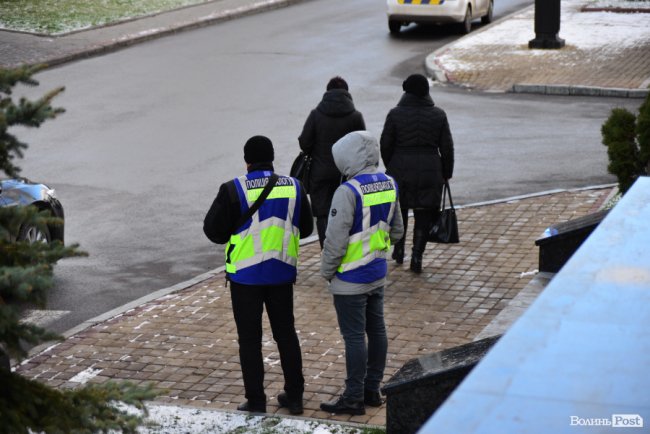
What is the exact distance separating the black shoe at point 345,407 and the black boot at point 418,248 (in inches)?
132

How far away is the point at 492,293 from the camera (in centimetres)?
1030

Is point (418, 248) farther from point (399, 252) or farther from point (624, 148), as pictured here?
point (624, 148)

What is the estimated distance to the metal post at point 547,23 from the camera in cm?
2308

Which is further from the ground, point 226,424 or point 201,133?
point 226,424

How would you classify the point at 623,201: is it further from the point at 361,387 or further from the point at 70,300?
the point at 70,300

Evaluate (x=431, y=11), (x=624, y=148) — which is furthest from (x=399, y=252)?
(x=431, y=11)

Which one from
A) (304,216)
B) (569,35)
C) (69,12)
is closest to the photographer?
(304,216)

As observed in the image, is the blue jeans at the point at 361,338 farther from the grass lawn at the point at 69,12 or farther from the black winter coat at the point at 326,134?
the grass lawn at the point at 69,12

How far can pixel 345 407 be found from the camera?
7652 millimetres

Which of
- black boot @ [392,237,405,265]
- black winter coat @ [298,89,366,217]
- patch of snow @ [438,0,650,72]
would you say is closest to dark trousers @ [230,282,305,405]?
black winter coat @ [298,89,366,217]

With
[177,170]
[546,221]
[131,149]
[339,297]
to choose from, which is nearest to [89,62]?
[131,149]

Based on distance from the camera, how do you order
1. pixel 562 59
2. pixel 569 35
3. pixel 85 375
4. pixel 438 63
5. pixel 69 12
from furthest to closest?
pixel 69 12
pixel 569 35
pixel 438 63
pixel 562 59
pixel 85 375

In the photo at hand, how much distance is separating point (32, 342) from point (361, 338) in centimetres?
319

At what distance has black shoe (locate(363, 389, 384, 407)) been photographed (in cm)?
784
